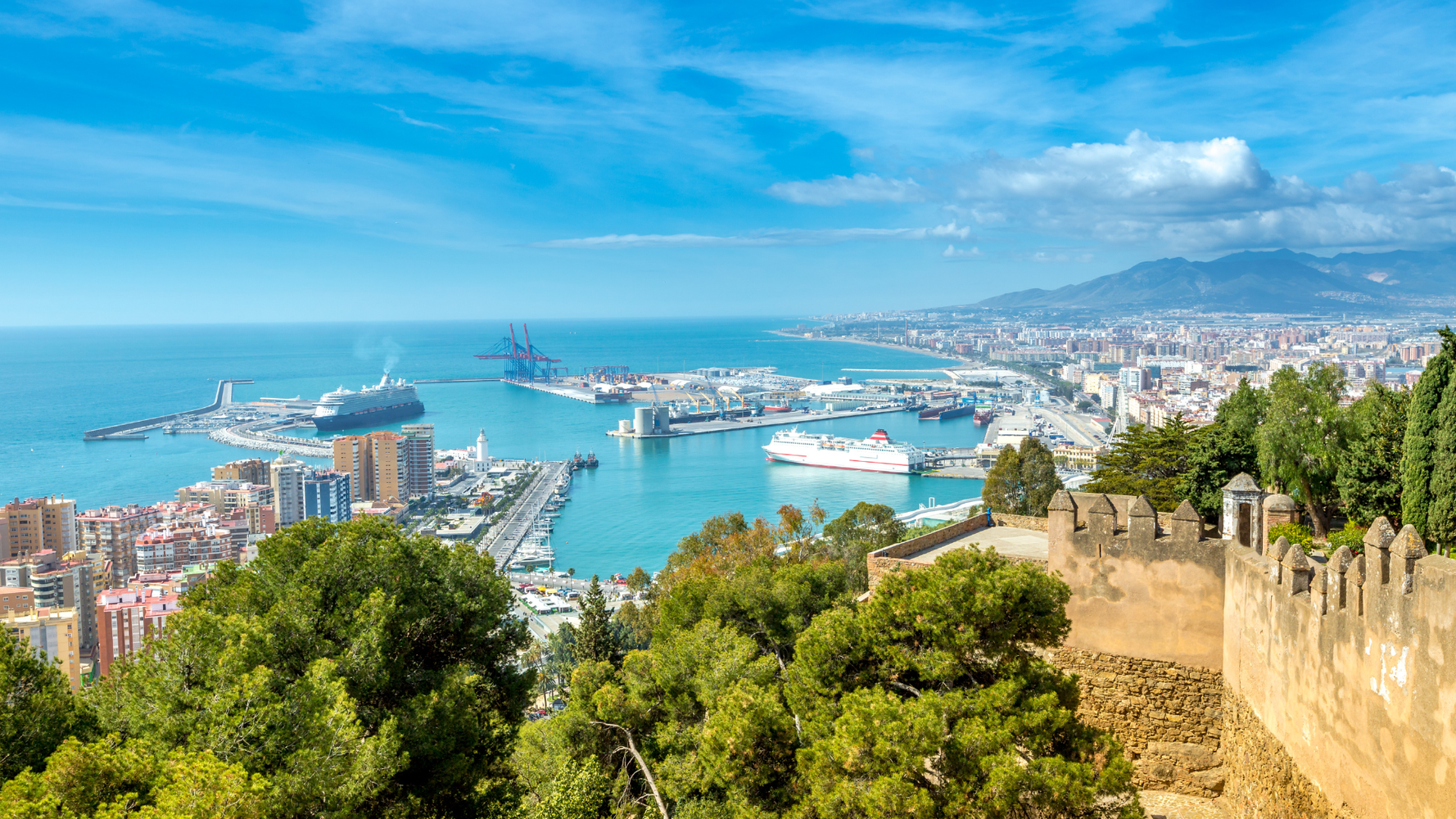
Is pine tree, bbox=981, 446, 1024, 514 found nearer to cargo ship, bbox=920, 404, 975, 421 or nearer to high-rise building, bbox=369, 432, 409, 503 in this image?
high-rise building, bbox=369, 432, 409, 503

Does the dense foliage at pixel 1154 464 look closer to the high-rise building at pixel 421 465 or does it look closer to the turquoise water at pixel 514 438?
the turquoise water at pixel 514 438

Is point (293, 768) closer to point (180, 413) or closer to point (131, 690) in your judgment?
point (131, 690)

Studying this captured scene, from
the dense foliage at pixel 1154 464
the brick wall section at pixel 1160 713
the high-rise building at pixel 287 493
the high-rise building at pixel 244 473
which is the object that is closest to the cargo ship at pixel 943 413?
the high-rise building at pixel 287 493

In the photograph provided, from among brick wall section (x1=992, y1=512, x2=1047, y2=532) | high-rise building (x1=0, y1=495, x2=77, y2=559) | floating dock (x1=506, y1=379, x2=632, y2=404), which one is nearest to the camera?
brick wall section (x1=992, y1=512, x2=1047, y2=532)

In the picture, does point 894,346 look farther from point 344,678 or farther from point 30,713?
point 30,713

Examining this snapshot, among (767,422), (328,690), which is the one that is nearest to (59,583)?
(328,690)

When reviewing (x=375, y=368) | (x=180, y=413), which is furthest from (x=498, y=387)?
(x=180, y=413)

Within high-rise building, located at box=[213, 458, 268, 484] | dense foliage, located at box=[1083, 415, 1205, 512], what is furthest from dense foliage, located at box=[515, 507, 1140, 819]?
high-rise building, located at box=[213, 458, 268, 484]
